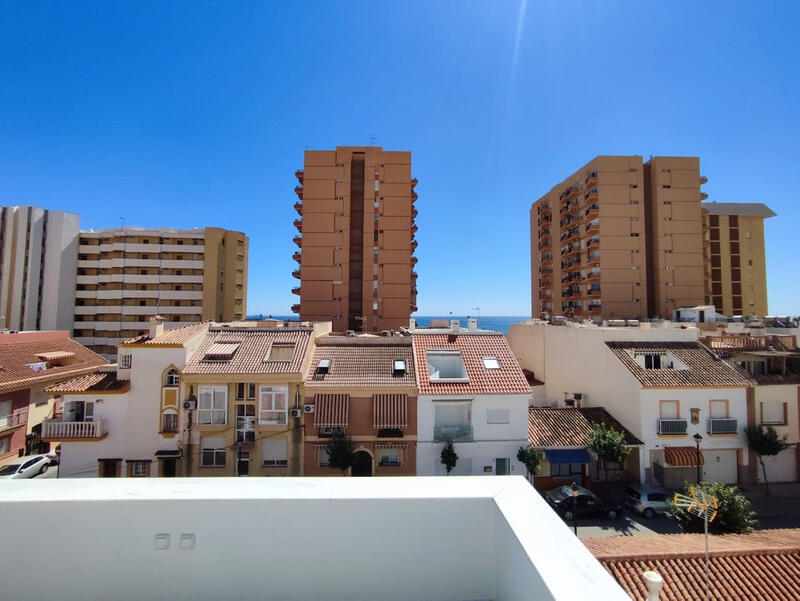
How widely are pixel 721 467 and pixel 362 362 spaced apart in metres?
21.4

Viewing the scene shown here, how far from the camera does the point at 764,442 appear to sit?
2172cm

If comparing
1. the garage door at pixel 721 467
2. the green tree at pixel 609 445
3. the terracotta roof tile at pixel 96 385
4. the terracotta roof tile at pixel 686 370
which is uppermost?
the terracotta roof tile at pixel 686 370

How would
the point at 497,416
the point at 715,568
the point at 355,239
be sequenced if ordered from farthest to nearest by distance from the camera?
the point at 355,239 < the point at 497,416 < the point at 715,568

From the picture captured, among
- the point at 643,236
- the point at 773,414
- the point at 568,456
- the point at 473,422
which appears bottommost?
the point at 568,456

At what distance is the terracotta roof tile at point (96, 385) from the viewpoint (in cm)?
2055

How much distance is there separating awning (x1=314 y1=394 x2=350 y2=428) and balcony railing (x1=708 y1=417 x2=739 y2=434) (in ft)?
66.3

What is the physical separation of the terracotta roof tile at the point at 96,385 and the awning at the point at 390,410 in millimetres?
12862

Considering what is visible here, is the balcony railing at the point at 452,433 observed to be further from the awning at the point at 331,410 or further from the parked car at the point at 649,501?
the parked car at the point at 649,501

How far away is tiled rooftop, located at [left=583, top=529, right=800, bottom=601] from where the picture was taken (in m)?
9.98

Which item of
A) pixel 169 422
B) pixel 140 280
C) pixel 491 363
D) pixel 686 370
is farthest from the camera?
pixel 140 280

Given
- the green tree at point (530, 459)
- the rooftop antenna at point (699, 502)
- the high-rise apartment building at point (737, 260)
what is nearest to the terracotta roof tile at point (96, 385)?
the green tree at point (530, 459)

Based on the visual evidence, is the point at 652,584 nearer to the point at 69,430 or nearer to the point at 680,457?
the point at 680,457

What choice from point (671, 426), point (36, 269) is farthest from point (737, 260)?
point (36, 269)

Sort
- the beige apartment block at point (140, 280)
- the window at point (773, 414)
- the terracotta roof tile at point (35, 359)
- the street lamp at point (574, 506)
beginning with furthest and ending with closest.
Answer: the beige apartment block at point (140, 280) < the terracotta roof tile at point (35, 359) < the window at point (773, 414) < the street lamp at point (574, 506)
